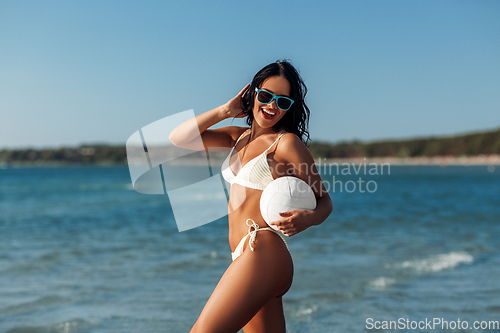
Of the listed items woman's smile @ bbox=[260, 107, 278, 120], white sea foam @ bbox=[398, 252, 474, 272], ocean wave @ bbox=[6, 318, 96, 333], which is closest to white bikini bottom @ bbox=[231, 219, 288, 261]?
woman's smile @ bbox=[260, 107, 278, 120]

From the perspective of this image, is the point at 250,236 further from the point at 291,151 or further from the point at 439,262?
the point at 439,262

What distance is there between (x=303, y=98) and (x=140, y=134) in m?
1.31

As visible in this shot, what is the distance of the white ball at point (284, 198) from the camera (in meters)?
2.30

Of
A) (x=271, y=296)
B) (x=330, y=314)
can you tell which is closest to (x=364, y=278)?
(x=330, y=314)

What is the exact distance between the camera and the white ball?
2305 mm

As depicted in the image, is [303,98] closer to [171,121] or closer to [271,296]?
[171,121]

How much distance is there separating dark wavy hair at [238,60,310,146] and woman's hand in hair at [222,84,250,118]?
29mm

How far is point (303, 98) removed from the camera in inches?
107

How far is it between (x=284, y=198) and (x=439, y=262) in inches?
301

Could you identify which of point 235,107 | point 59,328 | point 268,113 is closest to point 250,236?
point 268,113

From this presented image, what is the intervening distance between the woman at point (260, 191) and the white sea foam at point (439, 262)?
6.48 m

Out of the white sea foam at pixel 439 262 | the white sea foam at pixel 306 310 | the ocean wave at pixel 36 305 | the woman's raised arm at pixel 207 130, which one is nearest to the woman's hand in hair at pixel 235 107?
the woman's raised arm at pixel 207 130

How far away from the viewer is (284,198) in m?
2.30

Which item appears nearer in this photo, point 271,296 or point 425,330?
point 271,296
